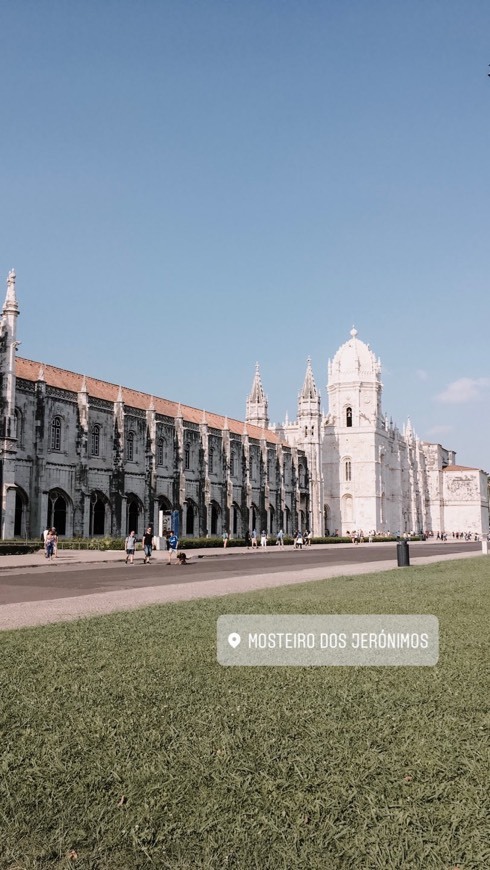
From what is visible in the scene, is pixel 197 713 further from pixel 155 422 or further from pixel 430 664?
pixel 155 422

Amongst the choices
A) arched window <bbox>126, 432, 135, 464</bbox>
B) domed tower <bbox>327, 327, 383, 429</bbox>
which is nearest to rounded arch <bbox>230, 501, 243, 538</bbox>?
arched window <bbox>126, 432, 135, 464</bbox>

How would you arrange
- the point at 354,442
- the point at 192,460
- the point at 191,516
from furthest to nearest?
the point at 354,442 → the point at 192,460 → the point at 191,516

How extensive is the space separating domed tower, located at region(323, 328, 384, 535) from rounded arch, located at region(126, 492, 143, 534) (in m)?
41.9

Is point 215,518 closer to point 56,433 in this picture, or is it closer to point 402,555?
point 56,433

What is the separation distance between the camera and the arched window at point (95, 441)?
1897 inches

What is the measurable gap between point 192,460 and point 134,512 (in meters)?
8.48

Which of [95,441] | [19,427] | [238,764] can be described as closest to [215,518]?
[95,441]

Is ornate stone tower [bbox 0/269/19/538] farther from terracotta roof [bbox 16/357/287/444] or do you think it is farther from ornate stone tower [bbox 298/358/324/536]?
ornate stone tower [bbox 298/358/324/536]

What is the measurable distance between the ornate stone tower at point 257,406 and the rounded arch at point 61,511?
141 ft

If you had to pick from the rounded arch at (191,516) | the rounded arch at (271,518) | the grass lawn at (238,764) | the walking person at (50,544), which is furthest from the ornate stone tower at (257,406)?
the grass lawn at (238,764)

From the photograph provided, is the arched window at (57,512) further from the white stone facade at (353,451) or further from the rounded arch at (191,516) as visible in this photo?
the white stone facade at (353,451)

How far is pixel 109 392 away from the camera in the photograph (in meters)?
53.4

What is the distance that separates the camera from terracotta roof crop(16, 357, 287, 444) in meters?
46.8

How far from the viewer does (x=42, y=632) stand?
889cm
